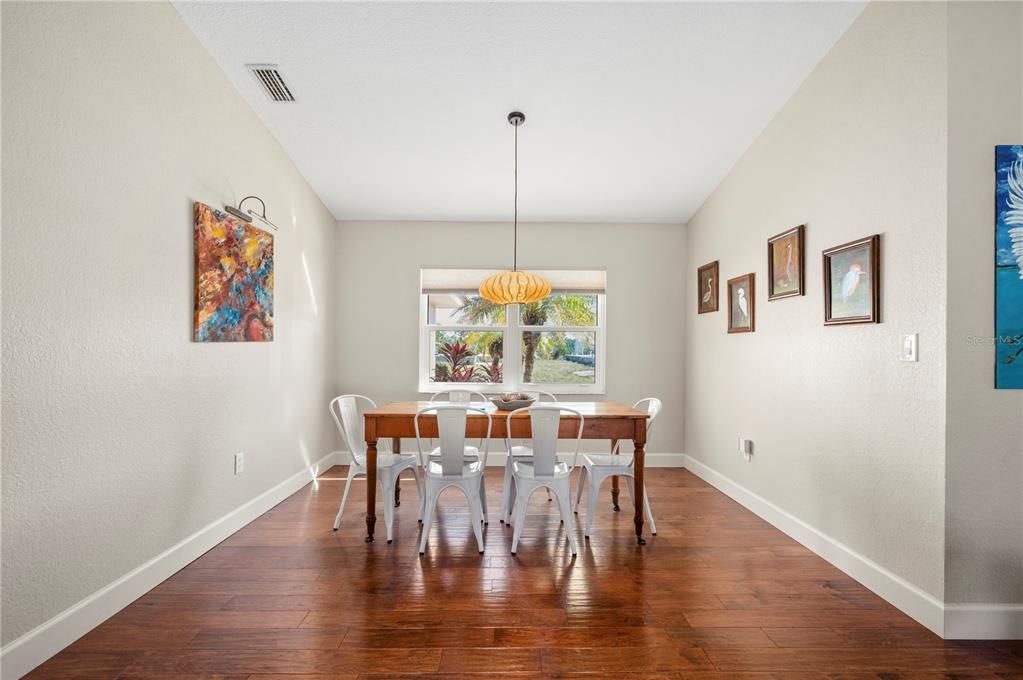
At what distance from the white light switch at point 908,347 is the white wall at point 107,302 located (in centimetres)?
337

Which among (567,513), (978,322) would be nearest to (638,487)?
(567,513)

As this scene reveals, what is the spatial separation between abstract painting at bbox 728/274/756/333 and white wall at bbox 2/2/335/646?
11.4 ft

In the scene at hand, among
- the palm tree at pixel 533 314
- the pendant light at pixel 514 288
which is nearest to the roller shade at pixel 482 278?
the palm tree at pixel 533 314

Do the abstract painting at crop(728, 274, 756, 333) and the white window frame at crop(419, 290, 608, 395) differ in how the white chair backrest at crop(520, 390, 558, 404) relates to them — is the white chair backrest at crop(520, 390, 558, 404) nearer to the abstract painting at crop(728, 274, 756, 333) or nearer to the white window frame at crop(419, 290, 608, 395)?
the white window frame at crop(419, 290, 608, 395)

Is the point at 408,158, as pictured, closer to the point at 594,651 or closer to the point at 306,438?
the point at 306,438

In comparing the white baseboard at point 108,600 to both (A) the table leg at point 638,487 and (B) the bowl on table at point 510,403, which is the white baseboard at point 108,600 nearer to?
(B) the bowl on table at point 510,403

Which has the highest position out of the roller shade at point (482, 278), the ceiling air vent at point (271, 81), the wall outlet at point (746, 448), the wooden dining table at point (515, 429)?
the ceiling air vent at point (271, 81)

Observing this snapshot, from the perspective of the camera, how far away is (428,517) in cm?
282

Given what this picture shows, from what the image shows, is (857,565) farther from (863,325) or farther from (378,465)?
(378,465)

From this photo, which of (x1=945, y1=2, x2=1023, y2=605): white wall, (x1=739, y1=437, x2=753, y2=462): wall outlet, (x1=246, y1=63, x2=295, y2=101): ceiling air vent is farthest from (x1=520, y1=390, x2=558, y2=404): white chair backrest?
(x1=246, y1=63, x2=295, y2=101): ceiling air vent

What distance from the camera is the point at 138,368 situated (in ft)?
7.47

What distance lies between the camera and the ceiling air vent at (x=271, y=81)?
112 inches

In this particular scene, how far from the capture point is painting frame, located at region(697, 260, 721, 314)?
14.1 feet

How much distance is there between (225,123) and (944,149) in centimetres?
359
